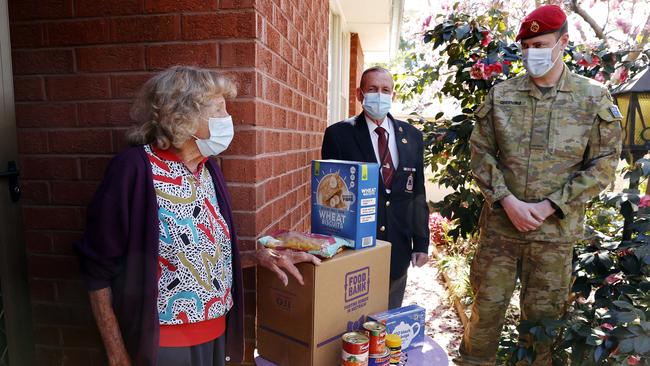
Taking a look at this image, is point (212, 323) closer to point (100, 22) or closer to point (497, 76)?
point (100, 22)

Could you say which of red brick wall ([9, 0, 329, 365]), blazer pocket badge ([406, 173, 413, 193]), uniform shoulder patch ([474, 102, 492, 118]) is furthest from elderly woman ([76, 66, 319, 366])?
uniform shoulder patch ([474, 102, 492, 118])

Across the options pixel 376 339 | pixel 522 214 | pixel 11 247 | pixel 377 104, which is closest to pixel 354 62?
pixel 377 104

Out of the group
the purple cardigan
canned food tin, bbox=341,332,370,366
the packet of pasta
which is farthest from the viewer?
the packet of pasta

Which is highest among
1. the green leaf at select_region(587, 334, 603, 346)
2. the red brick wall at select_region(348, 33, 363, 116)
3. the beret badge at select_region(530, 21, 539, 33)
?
the red brick wall at select_region(348, 33, 363, 116)

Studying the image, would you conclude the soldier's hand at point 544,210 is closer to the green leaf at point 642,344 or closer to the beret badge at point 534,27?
the green leaf at point 642,344

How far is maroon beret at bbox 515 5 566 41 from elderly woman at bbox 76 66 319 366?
5.47 feet

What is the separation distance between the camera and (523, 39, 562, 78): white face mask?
222 cm

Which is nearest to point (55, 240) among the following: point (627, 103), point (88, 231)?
point (88, 231)

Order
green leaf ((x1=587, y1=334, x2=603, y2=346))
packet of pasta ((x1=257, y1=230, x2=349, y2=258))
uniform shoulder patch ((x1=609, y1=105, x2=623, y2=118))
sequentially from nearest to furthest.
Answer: packet of pasta ((x1=257, y1=230, x2=349, y2=258))
green leaf ((x1=587, y1=334, x2=603, y2=346))
uniform shoulder patch ((x1=609, y1=105, x2=623, y2=118))

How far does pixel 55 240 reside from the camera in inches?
74.2

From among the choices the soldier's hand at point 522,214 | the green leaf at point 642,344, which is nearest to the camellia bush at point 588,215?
the green leaf at point 642,344

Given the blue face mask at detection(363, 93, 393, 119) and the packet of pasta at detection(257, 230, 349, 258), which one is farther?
the blue face mask at detection(363, 93, 393, 119)

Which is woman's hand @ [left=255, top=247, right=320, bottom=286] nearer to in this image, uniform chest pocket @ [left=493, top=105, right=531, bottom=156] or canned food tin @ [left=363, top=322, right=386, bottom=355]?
canned food tin @ [left=363, top=322, right=386, bottom=355]

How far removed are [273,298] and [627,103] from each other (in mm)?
2154
